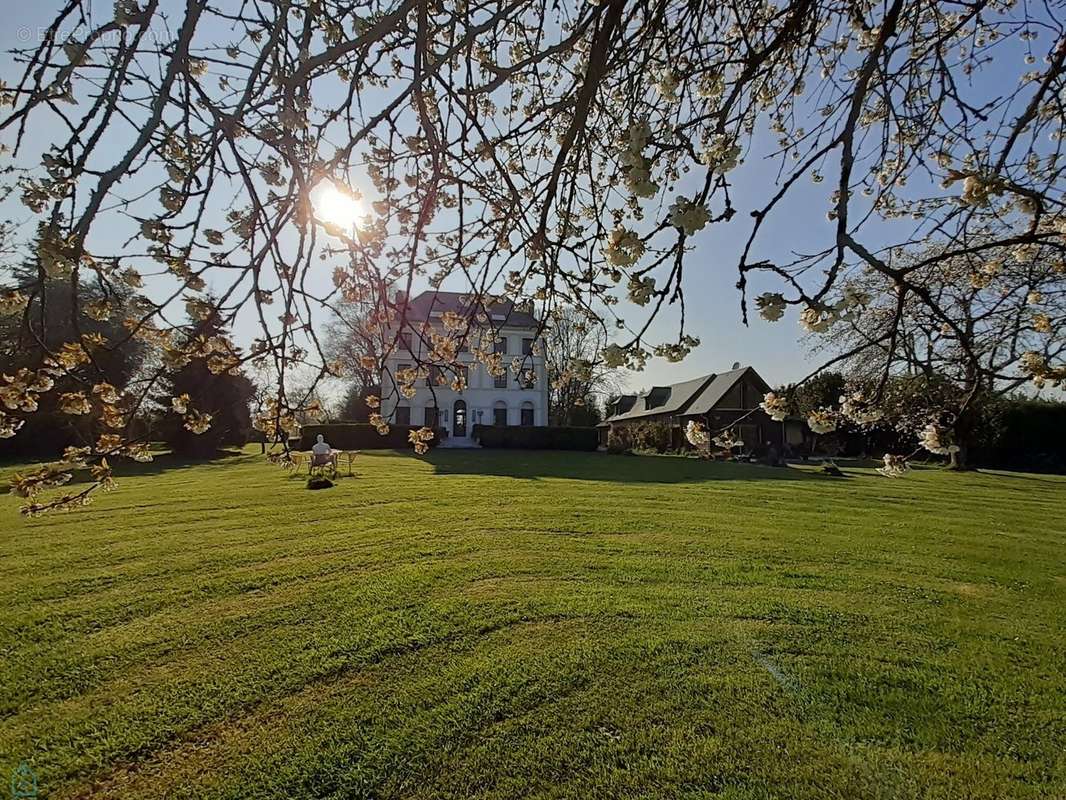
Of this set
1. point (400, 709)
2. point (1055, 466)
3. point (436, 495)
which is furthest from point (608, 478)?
point (1055, 466)

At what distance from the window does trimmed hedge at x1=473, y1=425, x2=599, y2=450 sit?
4225mm

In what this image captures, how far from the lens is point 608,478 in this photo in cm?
1399

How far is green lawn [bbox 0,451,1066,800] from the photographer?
2.52 m

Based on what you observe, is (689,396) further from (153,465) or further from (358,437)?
(153,465)

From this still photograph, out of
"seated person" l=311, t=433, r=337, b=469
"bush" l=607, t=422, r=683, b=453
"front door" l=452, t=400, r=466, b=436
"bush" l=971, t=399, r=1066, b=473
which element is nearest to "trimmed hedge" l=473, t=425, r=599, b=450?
"bush" l=607, t=422, r=683, b=453

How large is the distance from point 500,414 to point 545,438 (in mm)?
5692

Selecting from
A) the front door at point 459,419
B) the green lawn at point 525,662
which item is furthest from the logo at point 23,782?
the front door at point 459,419

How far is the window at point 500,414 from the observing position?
30.7 metres

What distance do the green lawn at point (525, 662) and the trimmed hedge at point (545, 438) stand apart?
18456mm

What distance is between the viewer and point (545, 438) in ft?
84.6

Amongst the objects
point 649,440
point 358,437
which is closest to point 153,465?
point 358,437

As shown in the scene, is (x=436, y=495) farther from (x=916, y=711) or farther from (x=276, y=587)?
(x=916, y=711)

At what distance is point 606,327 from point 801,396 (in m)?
1.05

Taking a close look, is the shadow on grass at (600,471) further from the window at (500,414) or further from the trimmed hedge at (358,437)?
the window at (500,414)
